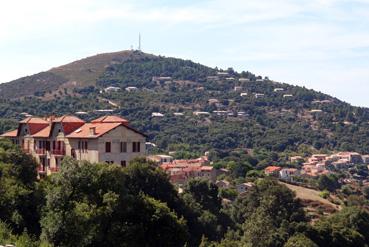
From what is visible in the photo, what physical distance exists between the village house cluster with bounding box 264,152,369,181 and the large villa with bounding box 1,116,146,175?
76.4 m

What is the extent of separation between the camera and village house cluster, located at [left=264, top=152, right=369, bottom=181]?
14138 cm

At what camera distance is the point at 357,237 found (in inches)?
2704

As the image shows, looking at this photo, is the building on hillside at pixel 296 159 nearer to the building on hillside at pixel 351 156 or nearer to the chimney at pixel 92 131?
the building on hillside at pixel 351 156

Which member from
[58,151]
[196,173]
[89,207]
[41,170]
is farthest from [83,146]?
[196,173]

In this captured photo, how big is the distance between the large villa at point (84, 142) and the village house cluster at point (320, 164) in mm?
76422

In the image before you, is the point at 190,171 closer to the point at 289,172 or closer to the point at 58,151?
the point at 289,172

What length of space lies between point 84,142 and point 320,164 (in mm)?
117655

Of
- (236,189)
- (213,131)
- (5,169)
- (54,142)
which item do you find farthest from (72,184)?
(213,131)

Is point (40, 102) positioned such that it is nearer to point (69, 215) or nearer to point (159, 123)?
point (159, 123)

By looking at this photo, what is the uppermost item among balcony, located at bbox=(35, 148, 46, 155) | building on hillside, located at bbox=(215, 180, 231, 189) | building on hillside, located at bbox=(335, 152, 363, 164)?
balcony, located at bbox=(35, 148, 46, 155)

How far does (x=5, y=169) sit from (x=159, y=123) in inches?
6075

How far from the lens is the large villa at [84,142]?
54562 mm

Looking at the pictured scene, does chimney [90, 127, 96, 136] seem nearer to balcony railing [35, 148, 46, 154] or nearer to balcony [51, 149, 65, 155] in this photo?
balcony [51, 149, 65, 155]

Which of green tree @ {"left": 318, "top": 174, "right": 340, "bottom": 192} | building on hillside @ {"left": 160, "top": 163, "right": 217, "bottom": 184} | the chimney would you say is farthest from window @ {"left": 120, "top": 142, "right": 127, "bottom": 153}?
green tree @ {"left": 318, "top": 174, "right": 340, "bottom": 192}
